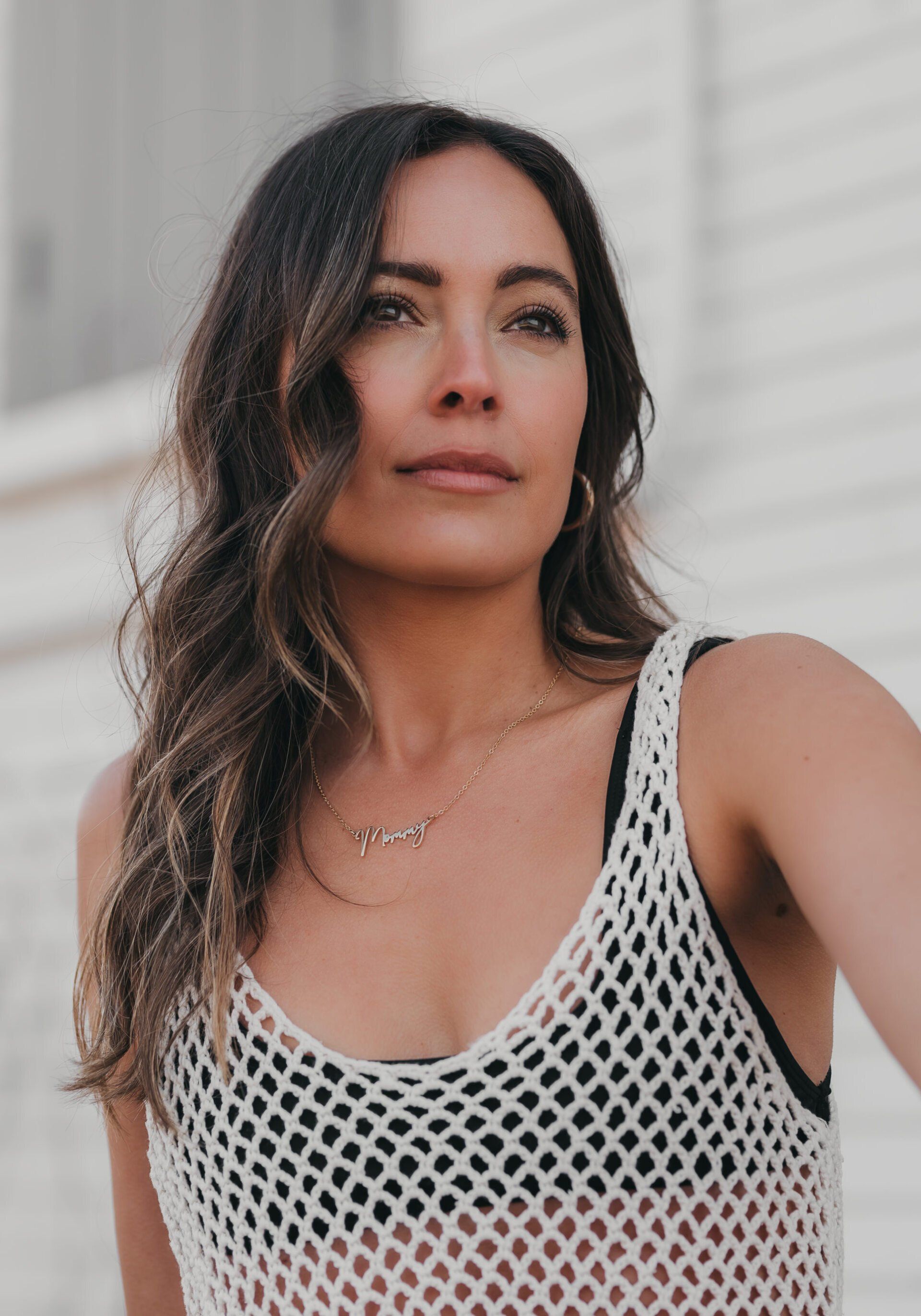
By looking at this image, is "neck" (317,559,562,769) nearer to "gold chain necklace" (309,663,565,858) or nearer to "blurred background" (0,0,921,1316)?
"gold chain necklace" (309,663,565,858)

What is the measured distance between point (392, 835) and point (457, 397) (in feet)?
1.70

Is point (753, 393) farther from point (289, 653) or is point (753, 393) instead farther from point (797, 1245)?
point (797, 1245)

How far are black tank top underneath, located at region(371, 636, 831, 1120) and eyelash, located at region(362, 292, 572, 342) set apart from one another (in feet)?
1.52

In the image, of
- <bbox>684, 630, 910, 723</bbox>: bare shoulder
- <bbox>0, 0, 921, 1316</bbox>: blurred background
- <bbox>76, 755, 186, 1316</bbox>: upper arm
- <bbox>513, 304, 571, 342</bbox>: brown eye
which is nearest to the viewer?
<bbox>684, 630, 910, 723</bbox>: bare shoulder

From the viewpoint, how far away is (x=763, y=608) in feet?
11.0

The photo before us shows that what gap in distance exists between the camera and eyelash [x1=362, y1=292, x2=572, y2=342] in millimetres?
1656

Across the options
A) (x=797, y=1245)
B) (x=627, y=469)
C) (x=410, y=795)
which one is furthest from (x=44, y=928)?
(x=797, y=1245)

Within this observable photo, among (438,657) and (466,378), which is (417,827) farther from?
(466,378)

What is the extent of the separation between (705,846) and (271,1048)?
0.50 m

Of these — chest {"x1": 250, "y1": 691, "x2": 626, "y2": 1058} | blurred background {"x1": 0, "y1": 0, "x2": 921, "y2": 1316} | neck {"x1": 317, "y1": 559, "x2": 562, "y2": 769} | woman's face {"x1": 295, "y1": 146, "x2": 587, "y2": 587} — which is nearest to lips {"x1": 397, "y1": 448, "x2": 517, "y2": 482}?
woman's face {"x1": 295, "y1": 146, "x2": 587, "y2": 587}

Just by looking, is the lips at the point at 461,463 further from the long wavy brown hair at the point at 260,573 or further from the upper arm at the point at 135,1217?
the upper arm at the point at 135,1217

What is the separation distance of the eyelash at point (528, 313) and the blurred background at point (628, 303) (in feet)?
1.93

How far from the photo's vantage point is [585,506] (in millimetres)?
1954

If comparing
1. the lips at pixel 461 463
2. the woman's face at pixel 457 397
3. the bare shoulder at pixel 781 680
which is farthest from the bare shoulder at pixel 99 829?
the bare shoulder at pixel 781 680
